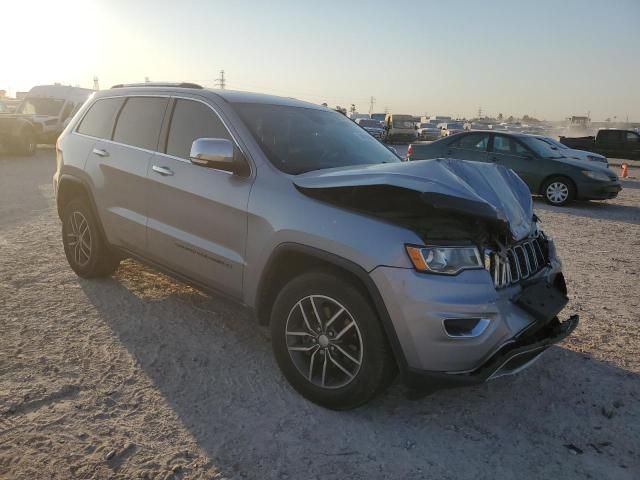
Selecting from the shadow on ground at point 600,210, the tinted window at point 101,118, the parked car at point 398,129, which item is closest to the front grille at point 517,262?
the tinted window at point 101,118

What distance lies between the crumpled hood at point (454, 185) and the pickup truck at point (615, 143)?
22461 millimetres

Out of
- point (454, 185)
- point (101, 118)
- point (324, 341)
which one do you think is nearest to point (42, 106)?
point (101, 118)

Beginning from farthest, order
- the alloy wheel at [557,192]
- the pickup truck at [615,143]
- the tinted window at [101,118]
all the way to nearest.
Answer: the pickup truck at [615,143], the alloy wheel at [557,192], the tinted window at [101,118]

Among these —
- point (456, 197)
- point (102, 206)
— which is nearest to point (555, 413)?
point (456, 197)

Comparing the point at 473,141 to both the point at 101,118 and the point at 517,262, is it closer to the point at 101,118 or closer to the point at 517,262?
the point at 101,118

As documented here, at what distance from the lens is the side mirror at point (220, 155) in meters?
3.19

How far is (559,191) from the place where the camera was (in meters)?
11.2

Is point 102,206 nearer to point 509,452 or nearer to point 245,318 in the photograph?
point 245,318

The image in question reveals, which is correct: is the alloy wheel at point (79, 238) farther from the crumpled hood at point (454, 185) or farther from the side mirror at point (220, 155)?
the crumpled hood at point (454, 185)

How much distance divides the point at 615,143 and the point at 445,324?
24.0 m

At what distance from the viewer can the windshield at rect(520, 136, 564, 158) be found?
11531mm

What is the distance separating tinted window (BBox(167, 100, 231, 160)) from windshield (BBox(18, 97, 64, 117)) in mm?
17225

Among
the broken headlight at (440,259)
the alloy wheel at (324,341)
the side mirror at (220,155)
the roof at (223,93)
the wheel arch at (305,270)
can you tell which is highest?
the roof at (223,93)

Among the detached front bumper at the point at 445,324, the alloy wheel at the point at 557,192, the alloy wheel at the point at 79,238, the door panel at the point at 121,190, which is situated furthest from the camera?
the alloy wheel at the point at 557,192
